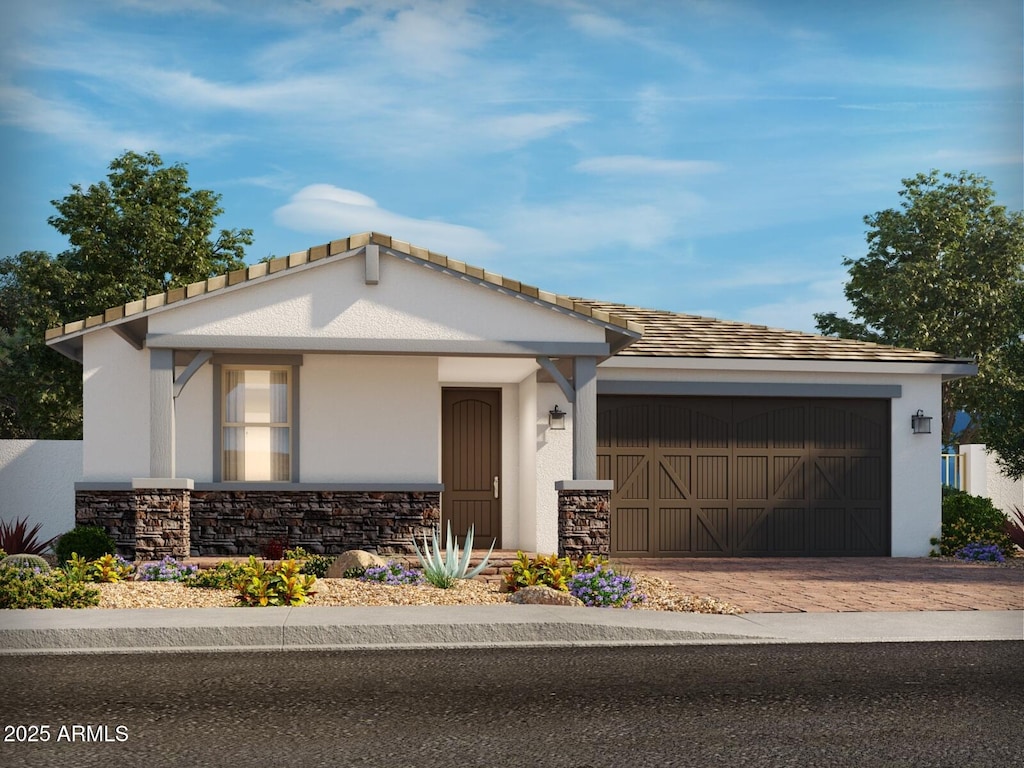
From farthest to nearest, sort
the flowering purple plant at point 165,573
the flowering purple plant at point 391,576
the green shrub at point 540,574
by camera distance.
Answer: the flowering purple plant at point 165,573 → the flowering purple plant at point 391,576 → the green shrub at point 540,574

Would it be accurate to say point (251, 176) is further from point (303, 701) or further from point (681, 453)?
point (303, 701)

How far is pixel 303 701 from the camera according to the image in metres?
7.44

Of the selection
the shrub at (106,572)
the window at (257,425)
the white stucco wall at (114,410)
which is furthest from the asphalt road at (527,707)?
the window at (257,425)

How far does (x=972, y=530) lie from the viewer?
18.8 m

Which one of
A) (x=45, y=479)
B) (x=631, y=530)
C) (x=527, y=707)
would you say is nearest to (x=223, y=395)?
(x=45, y=479)

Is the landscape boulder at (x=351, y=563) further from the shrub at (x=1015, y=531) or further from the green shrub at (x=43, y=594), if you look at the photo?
the shrub at (x=1015, y=531)

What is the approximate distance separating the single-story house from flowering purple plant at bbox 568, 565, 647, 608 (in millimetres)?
2654

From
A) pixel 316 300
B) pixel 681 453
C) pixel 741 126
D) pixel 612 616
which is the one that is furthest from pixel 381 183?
pixel 741 126

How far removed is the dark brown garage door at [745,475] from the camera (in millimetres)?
18047

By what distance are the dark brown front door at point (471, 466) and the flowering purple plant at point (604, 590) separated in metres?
5.61

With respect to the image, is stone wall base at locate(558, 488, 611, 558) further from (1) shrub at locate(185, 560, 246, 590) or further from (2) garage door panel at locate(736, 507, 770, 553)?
(1) shrub at locate(185, 560, 246, 590)

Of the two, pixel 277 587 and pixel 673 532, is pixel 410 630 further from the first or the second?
pixel 673 532

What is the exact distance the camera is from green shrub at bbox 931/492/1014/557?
18641 millimetres

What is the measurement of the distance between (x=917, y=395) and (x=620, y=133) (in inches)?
489
